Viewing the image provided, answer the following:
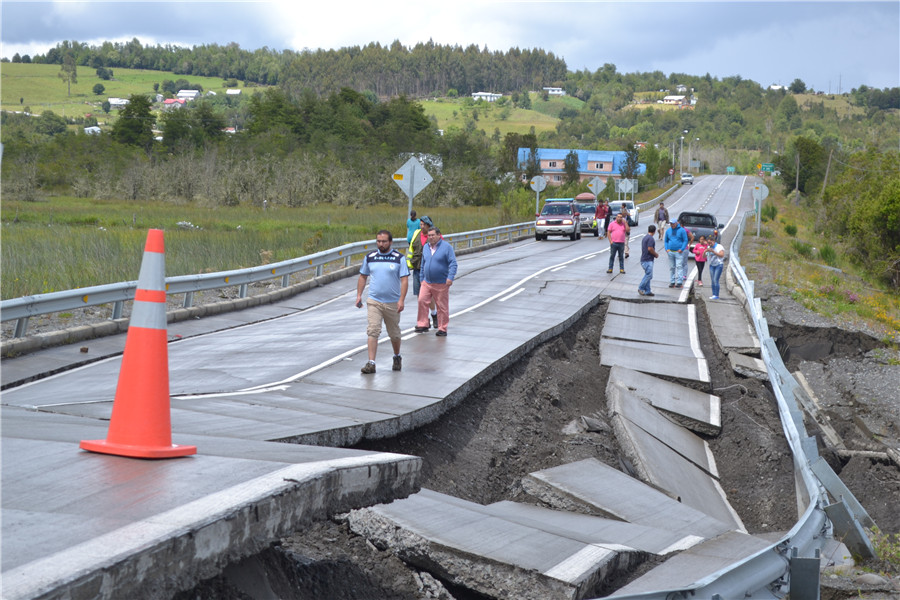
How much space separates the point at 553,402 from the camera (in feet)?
43.5

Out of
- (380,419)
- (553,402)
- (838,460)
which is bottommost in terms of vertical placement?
(838,460)

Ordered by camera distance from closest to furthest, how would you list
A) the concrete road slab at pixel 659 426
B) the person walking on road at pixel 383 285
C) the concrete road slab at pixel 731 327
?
→ the person walking on road at pixel 383 285, the concrete road slab at pixel 659 426, the concrete road slab at pixel 731 327

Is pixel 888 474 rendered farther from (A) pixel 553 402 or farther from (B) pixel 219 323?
(B) pixel 219 323

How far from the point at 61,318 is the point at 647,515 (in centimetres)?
1152

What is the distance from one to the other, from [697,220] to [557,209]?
33.8 feet

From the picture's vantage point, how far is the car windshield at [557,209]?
145ft

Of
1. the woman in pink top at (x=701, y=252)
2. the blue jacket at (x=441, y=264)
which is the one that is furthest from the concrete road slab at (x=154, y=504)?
the woman in pink top at (x=701, y=252)

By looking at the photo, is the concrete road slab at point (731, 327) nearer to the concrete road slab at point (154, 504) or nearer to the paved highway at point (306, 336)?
the paved highway at point (306, 336)

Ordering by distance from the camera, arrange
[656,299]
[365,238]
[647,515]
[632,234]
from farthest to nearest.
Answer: [632,234] < [365,238] < [656,299] < [647,515]

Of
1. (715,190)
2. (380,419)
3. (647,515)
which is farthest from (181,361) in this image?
(715,190)

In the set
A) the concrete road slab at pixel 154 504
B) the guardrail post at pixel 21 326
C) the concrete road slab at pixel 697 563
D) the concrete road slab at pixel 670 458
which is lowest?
the concrete road slab at pixel 670 458

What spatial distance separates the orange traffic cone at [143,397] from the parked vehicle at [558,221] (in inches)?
1532

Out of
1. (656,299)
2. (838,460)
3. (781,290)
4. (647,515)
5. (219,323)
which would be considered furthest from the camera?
(781,290)

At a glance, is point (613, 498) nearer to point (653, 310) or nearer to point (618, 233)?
point (653, 310)
